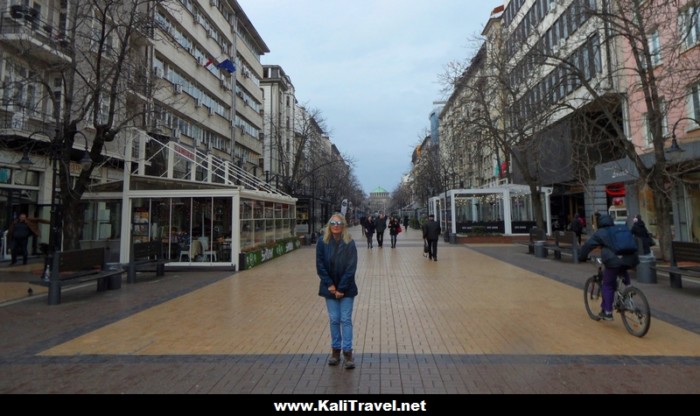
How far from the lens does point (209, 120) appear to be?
33.0 m

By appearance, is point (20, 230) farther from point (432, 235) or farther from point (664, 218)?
point (664, 218)

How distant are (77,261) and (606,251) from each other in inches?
413

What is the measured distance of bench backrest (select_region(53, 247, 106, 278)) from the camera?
8664 mm

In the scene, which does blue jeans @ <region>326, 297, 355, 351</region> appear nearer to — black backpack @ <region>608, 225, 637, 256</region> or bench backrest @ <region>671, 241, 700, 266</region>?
black backpack @ <region>608, 225, 637, 256</region>

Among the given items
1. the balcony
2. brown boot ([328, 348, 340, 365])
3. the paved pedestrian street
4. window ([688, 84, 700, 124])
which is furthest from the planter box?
window ([688, 84, 700, 124])

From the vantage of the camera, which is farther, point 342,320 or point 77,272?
point 77,272

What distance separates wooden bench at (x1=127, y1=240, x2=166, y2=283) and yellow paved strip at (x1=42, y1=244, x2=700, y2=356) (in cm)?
284

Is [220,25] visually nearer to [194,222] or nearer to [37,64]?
[37,64]

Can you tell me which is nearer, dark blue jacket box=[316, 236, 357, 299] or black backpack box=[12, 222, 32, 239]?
dark blue jacket box=[316, 236, 357, 299]

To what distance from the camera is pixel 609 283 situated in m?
6.17

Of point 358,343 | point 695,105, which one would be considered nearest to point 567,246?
point 695,105

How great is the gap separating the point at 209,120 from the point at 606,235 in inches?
1253

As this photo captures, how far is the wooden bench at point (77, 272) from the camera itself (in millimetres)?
8523
